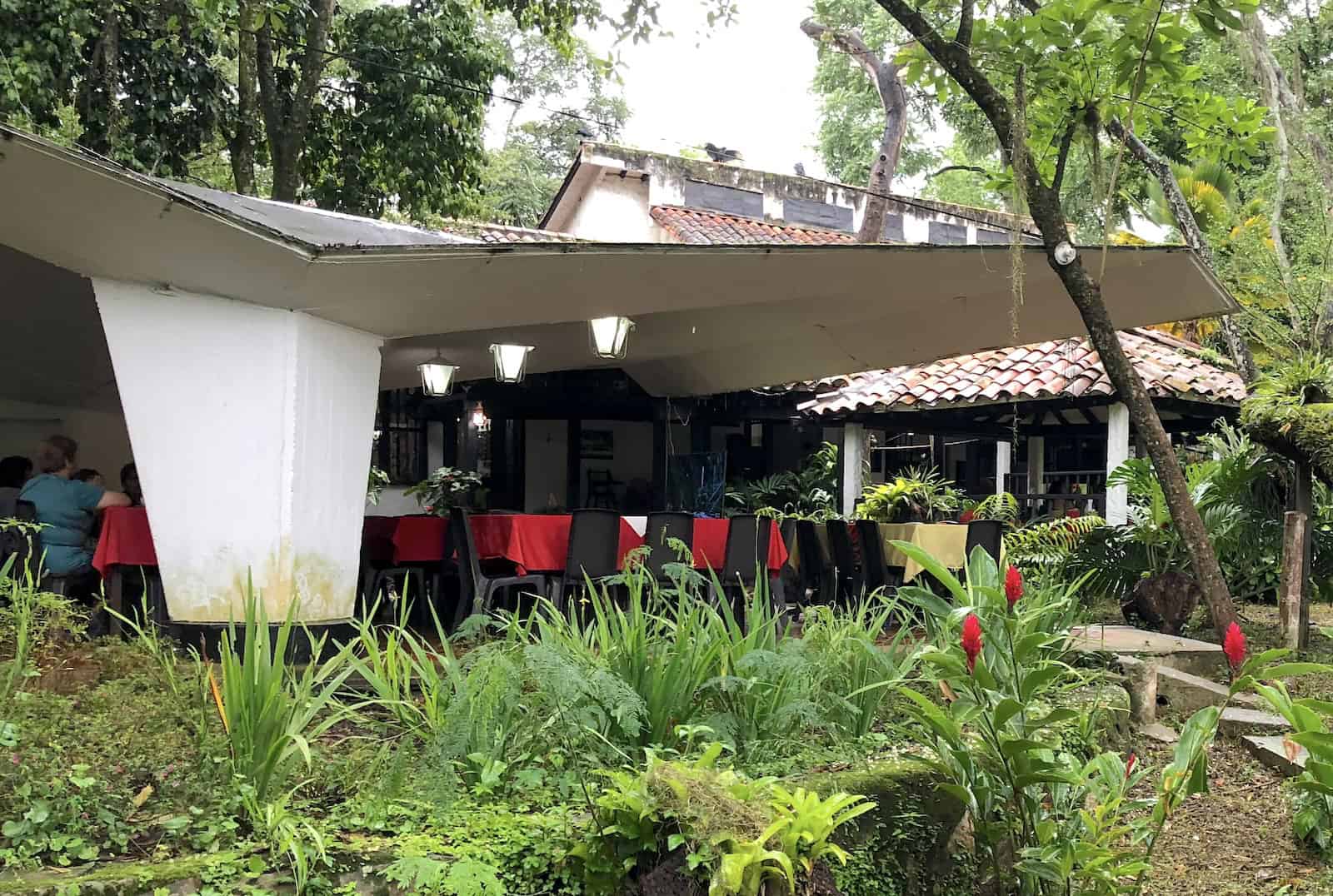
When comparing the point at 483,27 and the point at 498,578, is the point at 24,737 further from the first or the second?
the point at 483,27

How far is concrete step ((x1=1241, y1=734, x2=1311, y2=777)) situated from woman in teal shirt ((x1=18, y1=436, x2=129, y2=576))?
5796 millimetres

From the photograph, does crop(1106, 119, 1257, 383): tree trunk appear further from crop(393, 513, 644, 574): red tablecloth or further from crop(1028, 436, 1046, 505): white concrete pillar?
crop(393, 513, 644, 574): red tablecloth

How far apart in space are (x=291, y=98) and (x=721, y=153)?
1065 cm

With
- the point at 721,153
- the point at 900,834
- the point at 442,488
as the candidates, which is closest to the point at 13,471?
the point at 442,488

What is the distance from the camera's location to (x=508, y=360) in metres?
8.41

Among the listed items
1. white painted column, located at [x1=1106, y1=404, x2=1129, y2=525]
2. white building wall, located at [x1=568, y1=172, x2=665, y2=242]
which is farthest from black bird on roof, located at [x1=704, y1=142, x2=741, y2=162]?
white painted column, located at [x1=1106, y1=404, x2=1129, y2=525]

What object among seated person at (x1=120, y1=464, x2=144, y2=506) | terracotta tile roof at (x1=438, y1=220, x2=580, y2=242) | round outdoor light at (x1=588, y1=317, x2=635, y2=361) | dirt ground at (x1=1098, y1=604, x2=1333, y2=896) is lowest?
dirt ground at (x1=1098, y1=604, x2=1333, y2=896)

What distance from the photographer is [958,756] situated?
2.90 metres

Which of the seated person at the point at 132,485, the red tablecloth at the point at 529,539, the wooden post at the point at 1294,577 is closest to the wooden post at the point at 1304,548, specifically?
the wooden post at the point at 1294,577

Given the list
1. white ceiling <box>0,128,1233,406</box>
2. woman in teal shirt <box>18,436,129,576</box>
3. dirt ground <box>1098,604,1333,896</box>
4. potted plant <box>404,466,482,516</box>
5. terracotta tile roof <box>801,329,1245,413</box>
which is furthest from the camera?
terracotta tile roof <box>801,329,1245,413</box>

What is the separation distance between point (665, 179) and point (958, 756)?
1474 centimetres

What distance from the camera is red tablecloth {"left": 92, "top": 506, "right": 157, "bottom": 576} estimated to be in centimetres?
598

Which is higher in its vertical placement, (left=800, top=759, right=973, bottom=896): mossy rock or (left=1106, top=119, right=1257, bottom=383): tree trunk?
(left=1106, top=119, right=1257, bottom=383): tree trunk

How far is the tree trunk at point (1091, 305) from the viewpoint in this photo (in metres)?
5.71
